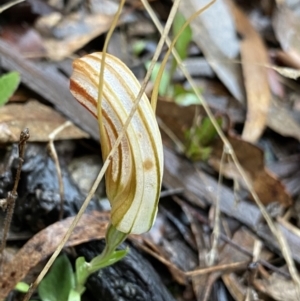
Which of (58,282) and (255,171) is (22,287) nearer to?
(58,282)

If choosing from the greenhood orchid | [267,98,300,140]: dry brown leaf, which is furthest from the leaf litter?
the greenhood orchid

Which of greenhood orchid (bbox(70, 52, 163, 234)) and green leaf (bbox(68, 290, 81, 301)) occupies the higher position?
greenhood orchid (bbox(70, 52, 163, 234))

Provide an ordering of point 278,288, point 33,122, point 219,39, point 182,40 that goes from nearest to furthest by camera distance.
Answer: point 278,288 → point 33,122 → point 182,40 → point 219,39

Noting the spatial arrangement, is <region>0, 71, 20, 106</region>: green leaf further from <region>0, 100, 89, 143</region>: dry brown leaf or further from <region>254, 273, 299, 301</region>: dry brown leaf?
<region>254, 273, 299, 301</region>: dry brown leaf

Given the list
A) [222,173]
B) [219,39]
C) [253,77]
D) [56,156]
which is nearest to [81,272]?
[56,156]

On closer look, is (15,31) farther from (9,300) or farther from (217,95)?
(9,300)

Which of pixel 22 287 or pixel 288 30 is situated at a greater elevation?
pixel 288 30
